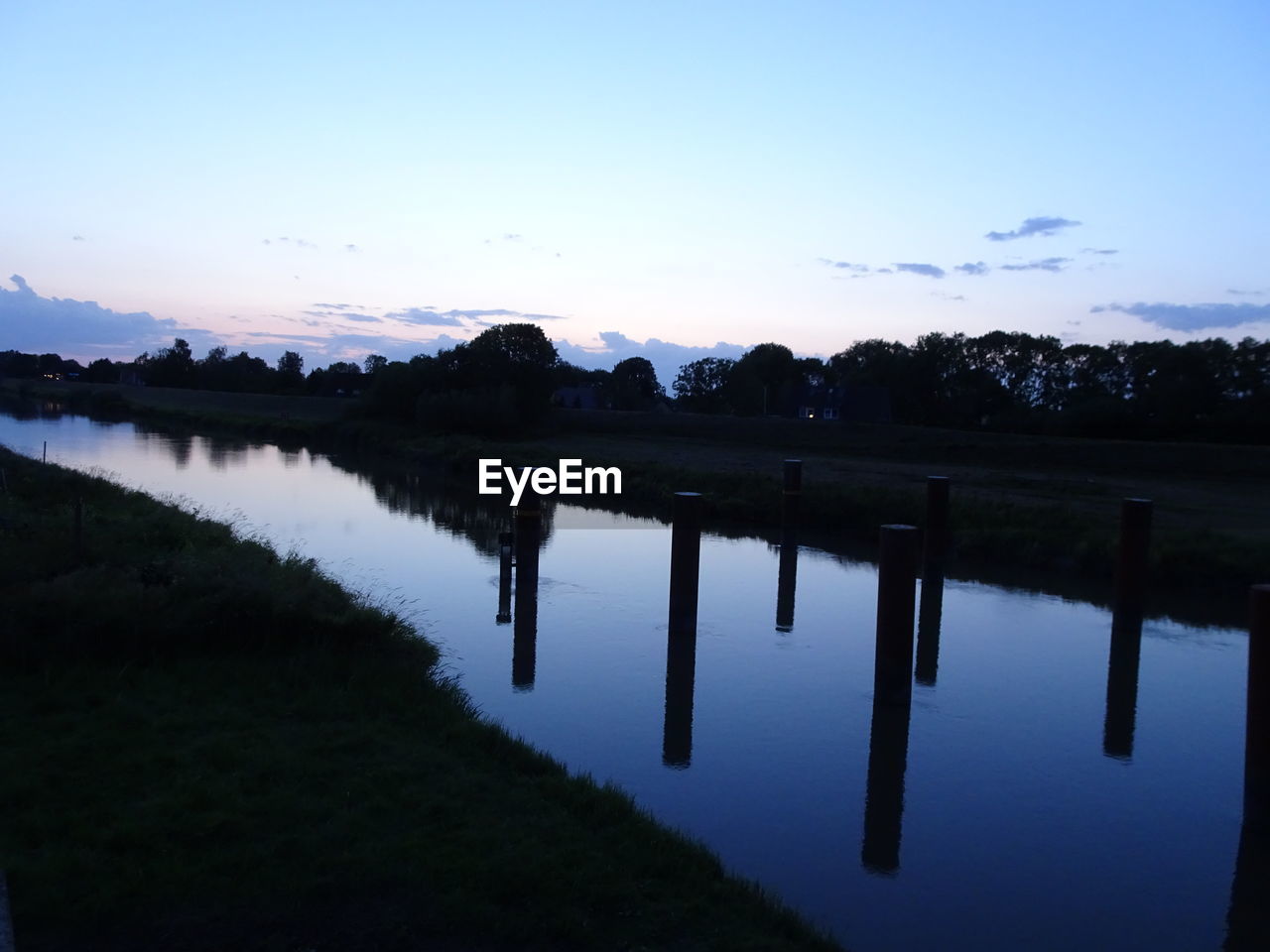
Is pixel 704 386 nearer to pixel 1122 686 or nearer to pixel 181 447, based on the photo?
pixel 181 447

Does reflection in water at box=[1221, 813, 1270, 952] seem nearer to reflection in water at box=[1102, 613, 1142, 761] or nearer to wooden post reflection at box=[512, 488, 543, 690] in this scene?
reflection in water at box=[1102, 613, 1142, 761]

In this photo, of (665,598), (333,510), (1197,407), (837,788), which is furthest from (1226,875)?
(1197,407)

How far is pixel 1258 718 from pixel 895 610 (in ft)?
9.27

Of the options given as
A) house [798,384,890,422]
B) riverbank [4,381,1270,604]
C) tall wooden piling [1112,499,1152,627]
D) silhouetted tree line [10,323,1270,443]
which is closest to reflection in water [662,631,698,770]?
tall wooden piling [1112,499,1152,627]

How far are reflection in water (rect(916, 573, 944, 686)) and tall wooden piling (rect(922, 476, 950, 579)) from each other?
59 millimetres

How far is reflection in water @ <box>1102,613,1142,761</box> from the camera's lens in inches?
359

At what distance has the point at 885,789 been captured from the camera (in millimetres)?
7707

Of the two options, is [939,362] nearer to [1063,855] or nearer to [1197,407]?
[1197,407]

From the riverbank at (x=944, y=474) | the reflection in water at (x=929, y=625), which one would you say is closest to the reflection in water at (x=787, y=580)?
the reflection in water at (x=929, y=625)

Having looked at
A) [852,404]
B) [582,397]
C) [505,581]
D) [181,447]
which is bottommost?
[181,447]

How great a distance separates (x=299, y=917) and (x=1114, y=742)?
7.53m

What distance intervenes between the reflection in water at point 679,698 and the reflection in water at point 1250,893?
368cm

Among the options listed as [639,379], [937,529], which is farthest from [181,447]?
[639,379]

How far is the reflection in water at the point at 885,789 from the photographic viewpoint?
657cm
